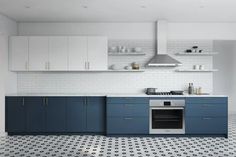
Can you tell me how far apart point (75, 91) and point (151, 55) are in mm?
1961

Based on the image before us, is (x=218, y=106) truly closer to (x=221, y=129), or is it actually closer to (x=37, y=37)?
(x=221, y=129)

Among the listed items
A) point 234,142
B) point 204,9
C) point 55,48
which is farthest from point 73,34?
point 234,142

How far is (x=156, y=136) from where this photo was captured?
5695 millimetres

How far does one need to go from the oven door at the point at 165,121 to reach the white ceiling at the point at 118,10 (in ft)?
6.42

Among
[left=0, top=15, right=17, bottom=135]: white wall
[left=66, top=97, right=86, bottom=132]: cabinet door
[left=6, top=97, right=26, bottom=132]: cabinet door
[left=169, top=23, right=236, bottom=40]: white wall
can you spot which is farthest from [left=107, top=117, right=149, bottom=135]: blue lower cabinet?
[left=0, top=15, right=17, bottom=135]: white wall

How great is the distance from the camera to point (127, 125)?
566cm

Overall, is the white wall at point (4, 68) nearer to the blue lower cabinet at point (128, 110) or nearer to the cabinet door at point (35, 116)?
the cabinet door at point (35, 116)

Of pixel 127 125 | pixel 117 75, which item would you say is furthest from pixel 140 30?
pixel 127 125

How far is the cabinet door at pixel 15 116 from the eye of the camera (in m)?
5.77

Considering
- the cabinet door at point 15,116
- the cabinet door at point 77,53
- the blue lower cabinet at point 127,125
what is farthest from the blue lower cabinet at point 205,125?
the cabinet door at point 15,116

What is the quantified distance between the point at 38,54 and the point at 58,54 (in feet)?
1.45

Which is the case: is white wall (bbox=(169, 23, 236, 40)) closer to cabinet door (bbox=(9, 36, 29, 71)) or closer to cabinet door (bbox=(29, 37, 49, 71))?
cabinet door (bbox=(29, 37, 49, 71))

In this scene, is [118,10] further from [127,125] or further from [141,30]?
[127,125]

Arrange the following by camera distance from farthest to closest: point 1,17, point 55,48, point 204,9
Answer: point 55,48
point 1,17
point 204,9
